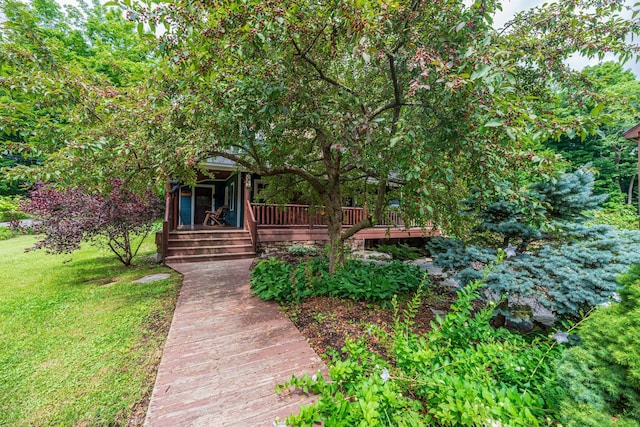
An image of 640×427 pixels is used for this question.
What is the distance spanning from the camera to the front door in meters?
13.6

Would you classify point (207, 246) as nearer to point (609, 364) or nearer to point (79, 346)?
point (79, 346)

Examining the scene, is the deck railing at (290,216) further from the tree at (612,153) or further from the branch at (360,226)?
the tree at (612,153)

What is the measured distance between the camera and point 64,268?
7.30 metres

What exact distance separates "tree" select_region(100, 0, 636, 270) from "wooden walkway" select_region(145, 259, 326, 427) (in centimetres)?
221

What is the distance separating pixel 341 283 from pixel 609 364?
10.6ft

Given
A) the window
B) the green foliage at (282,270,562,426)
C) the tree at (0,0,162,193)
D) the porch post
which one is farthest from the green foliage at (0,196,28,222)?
the green foliage at (282,270,562,426)

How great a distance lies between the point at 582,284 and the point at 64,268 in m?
11.4

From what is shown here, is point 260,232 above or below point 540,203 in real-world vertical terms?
below

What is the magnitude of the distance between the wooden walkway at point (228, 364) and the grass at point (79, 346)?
9.1 inches

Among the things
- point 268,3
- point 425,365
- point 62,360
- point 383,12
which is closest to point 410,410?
point 425,365

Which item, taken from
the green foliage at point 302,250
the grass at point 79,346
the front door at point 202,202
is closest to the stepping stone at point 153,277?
the grass at point 79,346

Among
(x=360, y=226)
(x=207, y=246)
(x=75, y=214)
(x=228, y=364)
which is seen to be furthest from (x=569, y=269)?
(x=75, y=214)

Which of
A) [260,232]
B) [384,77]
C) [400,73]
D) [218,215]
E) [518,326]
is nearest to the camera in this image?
[400,73]

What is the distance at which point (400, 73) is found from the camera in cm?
374
